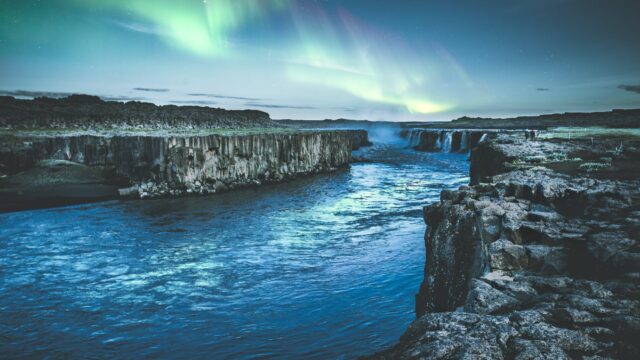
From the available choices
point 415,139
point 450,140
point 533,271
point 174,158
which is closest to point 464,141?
point 450,140

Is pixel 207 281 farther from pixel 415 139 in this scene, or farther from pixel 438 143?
pixel 415 139

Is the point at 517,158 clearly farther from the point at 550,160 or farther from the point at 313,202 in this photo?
the point at 313,202

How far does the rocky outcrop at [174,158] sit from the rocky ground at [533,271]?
1061 inches

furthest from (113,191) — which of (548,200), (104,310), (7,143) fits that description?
(548,200)

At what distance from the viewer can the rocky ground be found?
4539mm

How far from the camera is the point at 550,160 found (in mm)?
16469

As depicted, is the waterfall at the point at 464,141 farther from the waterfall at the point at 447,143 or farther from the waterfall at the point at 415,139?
the waterfall at the point at 415,139

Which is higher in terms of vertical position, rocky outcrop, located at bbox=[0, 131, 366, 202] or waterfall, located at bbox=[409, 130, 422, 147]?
waterfall, located at bbox=[409, 130, 422, 147]

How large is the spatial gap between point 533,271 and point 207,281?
423 inches

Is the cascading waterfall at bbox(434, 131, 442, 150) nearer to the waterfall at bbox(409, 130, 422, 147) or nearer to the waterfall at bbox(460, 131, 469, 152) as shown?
the waterfall at bbox(460, 131, 469, 152)

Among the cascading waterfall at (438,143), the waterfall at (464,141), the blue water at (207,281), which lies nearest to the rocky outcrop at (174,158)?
the blue water at (207,281)

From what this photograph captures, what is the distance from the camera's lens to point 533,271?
696 centimetres

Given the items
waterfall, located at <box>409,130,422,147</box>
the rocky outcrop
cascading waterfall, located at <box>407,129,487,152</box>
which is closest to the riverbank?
the rocky outcrop

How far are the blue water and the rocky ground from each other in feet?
9.62
